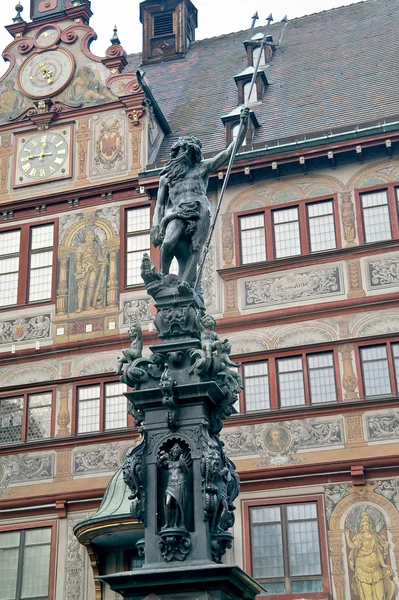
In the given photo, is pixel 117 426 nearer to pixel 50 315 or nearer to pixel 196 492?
pixel 50 315

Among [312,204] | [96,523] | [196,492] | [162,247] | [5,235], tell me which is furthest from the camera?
[5,235]

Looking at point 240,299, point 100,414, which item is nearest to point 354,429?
point 240,299

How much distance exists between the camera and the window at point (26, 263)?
21.9m

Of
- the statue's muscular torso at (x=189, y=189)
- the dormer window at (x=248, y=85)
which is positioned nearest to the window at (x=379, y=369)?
the dormer window at (x=248, y=85)

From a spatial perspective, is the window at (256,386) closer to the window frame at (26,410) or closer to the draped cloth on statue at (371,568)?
the draped cloth on statue at (371,568)

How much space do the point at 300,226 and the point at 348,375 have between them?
134 inches

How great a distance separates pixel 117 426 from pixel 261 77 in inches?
371

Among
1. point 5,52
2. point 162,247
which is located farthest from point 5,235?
→ point 162,247

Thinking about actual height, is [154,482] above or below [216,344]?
below

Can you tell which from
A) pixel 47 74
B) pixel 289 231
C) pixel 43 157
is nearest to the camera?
pixel 289 231

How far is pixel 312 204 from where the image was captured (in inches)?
819

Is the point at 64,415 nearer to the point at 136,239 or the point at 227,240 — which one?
the point at 136,239

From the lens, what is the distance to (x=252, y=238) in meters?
21.0

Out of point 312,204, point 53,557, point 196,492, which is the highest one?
point 312,204
